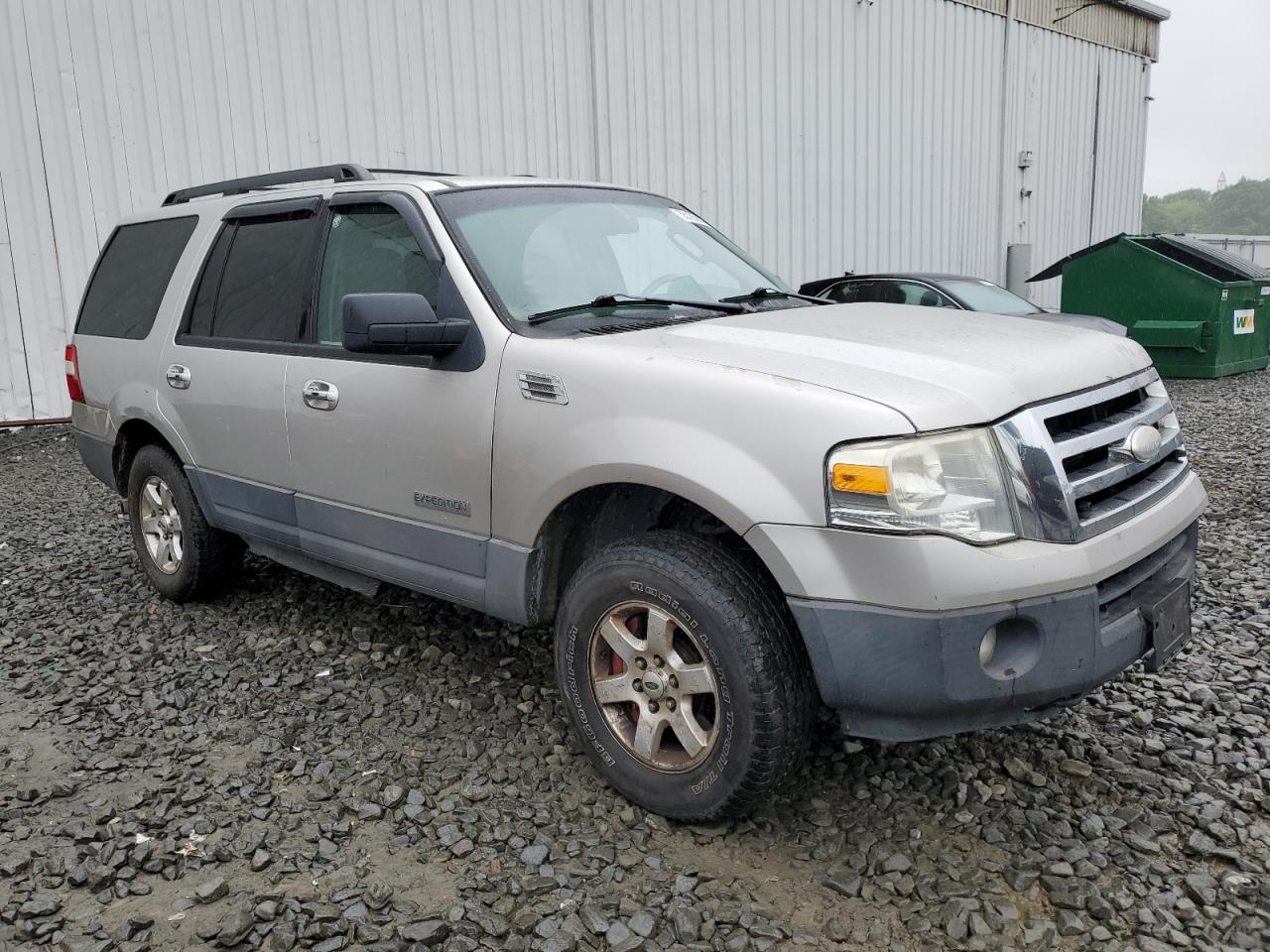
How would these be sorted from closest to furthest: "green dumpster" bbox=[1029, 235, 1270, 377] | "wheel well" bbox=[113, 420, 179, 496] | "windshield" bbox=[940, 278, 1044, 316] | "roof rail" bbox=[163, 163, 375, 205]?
"roof rail" bbox=[163, 163, 375, 205] → "wheel well" bbox=[113, 420, 179, 496] → "windshield" bbox=[940, 278, 1044, 316] → "green dumpster" bbox=[1029, 235, 1270, 377]

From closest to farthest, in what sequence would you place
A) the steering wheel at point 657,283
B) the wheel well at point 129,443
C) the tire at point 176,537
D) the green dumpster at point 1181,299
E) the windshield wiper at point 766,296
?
the steering wheel at point 657,283 < the windshield wiper at point 766,296 < the tire at point 176,537 < the wheel well at point 129,443 < the green dumpster at point 1181,299

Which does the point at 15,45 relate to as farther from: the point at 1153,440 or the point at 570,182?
the point at 1153,440

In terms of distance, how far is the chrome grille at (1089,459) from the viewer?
2328mm

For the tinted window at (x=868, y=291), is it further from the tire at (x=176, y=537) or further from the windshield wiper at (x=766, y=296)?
the tire at (x=176, y=537)

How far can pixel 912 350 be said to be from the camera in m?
2.66

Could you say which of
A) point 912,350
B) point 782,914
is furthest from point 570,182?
point 782,914

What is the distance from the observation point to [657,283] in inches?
136

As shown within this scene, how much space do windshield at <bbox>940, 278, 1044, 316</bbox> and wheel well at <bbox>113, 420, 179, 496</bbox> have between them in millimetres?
7414

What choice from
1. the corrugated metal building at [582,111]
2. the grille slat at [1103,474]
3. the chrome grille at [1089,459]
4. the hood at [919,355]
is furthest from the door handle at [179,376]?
the corrugated metal building at [582,111]

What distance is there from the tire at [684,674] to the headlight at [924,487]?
38 centimetres

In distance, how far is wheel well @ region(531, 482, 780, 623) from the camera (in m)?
2.84

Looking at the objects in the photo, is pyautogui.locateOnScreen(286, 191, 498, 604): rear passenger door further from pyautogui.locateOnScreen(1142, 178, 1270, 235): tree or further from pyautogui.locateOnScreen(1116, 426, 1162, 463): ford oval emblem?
pyautogui.locateOnScreen(1142, 178, 1270, 235): tree

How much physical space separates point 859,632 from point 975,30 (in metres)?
16.7

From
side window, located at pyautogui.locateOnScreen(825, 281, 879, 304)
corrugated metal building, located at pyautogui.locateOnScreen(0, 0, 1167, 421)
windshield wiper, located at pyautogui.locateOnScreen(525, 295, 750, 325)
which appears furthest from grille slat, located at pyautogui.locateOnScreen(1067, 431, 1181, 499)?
corrugated metal building, located at pyautogui.locateOnScreen(0, 0, 1167, 421)
